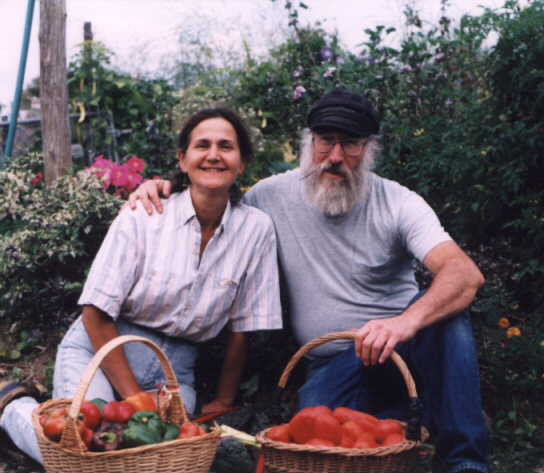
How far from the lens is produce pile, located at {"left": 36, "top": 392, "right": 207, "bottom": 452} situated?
87.4 inches

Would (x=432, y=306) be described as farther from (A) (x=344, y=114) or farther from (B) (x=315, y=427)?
(A) (x=344, y=114)

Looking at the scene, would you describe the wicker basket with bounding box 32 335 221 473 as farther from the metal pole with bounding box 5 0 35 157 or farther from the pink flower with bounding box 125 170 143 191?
the metal pole with bounding box 5 0 35 157

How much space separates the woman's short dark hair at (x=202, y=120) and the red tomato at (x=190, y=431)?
125 cm

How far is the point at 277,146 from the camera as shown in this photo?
6.63m

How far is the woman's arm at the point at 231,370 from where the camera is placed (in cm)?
334

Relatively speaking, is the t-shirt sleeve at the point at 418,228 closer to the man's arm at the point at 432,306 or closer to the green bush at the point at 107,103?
the man's arm at the point at 432,306

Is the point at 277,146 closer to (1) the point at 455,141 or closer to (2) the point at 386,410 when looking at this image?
(1) the point at 455,141

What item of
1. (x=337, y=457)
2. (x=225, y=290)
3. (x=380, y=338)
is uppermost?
(x=225, y=290)

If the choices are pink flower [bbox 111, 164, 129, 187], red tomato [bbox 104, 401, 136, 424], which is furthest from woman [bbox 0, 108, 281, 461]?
pink flower [bbox 111, 164, 129, 187]

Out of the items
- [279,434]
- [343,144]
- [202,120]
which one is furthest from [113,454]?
[343,144]

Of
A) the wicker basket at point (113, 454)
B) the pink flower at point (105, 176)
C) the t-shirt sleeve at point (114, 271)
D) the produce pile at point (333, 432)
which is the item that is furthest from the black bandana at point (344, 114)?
the pink flower at point (105, 176)

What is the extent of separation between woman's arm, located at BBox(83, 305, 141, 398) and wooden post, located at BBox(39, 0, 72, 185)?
7.39 ft

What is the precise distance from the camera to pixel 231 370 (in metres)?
3.37

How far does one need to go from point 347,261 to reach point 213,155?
796mm
